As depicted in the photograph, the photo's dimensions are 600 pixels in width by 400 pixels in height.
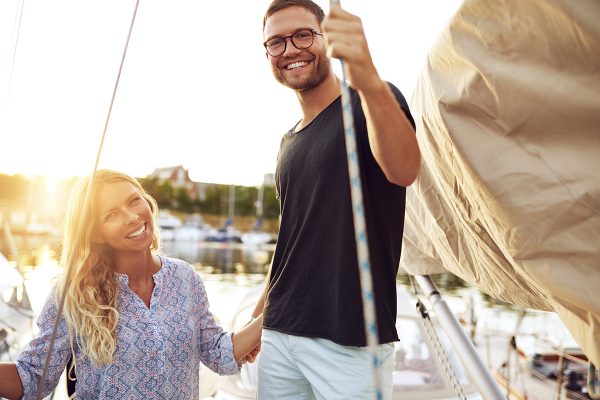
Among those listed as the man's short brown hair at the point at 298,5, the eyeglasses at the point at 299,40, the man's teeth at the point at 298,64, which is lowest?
the man's teeth at the point at 298,64

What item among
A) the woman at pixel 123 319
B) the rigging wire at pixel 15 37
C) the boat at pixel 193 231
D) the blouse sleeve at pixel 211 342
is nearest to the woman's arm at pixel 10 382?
the woman at pixel 123 319

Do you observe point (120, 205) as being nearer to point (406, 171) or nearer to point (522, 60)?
point (406, 171)

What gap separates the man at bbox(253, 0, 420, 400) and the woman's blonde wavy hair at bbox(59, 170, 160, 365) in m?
0.56

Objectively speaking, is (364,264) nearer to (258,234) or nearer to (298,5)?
(298,5)

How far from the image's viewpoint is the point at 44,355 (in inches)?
74.5

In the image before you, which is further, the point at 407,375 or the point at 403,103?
the point at 407,375

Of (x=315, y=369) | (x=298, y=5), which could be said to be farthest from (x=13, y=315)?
(x=298, y=5)

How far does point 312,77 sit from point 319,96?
72 mm

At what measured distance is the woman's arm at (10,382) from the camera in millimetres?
1799

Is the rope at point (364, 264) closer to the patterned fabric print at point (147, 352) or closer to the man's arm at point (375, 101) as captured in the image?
the man's arm at point (375, 101)

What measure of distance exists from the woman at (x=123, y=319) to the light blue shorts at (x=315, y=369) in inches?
15.4

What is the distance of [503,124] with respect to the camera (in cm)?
121

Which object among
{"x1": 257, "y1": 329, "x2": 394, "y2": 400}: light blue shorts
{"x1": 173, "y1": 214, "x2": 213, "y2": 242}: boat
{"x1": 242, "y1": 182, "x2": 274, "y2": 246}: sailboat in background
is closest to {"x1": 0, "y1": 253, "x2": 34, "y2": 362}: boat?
{"x1": 257, "y1": 329, "x2": 394, "y2": 400}: light blue shorts

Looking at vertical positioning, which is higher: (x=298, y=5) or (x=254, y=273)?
(x=298, y=5)
